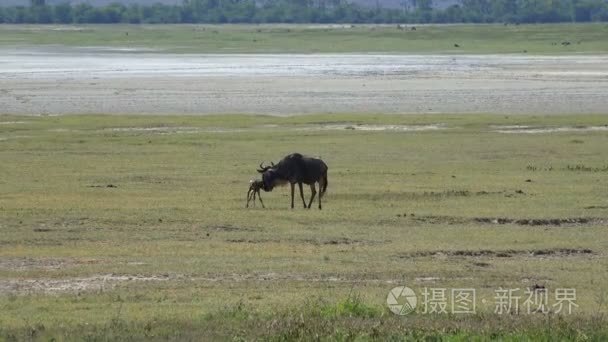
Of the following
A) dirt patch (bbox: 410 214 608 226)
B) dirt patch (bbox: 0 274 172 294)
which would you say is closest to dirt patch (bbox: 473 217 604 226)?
dirt patch (bbox: 410 214 608 226)

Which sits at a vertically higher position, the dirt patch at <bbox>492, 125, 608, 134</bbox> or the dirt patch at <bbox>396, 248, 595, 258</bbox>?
the dirt patch at <bbox>396, 248, 595, 258</bbox>

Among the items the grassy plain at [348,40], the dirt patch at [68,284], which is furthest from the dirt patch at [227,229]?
the grassy plain at [348,40]

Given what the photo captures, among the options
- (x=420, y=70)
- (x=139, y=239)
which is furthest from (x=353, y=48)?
(x=139, y=239)

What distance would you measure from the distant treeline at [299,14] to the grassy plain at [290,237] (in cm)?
14482

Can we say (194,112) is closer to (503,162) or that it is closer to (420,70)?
(503,162)

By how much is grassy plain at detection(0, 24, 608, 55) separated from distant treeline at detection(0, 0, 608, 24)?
41.4 meters

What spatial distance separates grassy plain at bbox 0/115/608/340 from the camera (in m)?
12.1

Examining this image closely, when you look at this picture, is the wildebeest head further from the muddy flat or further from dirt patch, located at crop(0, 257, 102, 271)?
the muddy flat

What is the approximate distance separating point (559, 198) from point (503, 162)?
6738mm

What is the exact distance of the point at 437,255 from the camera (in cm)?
1698

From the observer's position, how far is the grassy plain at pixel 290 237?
12.1 metres

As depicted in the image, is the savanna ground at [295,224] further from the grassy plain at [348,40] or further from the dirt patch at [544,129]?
the grassy plain at [348,40]

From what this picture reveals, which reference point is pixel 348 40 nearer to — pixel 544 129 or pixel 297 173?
pixel 544 129

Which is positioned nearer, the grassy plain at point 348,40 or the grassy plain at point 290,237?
the grassy plain at point 290,237
